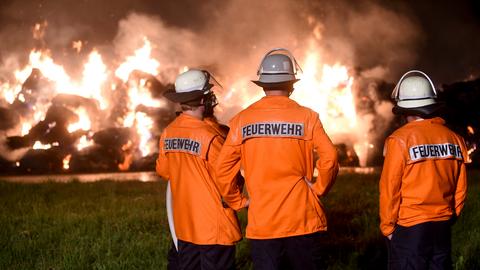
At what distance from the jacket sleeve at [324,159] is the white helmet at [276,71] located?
46 centimetres

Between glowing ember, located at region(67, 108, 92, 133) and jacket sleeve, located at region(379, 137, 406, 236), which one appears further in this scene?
glowing ember, located at region(67, 108, 92, 133)

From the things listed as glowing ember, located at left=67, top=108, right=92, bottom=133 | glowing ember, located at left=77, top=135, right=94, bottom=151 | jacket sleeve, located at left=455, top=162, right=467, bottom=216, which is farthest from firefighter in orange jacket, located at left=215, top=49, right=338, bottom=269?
glowing ember, located at left=67, top=108, right=92, bottom=133

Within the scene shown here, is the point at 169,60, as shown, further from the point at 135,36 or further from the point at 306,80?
the point at 306,80

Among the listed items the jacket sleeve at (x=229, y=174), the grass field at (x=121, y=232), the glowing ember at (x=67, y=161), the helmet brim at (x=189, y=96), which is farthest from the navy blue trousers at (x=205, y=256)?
the glowing ember at (x=67, y=161)

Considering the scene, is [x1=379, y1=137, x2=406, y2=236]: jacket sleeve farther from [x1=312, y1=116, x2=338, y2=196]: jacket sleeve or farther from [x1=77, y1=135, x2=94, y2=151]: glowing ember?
[x1=77, y1=135, x2=94, y2=151]: glowing ember

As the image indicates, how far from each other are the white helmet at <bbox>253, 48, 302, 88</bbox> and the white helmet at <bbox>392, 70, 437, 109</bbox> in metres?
1.10

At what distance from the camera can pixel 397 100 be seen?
4902 millimetres

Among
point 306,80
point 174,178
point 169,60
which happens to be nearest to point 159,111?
point 169,60

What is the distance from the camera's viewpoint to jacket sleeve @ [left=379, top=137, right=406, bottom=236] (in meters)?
4.43

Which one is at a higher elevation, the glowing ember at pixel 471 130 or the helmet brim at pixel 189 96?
the glowing ember at pixel 471 130

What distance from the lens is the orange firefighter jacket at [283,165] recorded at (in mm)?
4059

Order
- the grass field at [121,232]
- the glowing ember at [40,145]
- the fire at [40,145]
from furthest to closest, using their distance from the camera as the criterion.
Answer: the glowing ember at [40,145]
the fire at [40,145]
the grass field at [121,232]

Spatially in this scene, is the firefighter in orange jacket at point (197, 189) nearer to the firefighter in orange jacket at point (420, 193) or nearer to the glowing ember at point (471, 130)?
the firefighter in orange jacket at point (420, 193)

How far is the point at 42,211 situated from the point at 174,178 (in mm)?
8247
